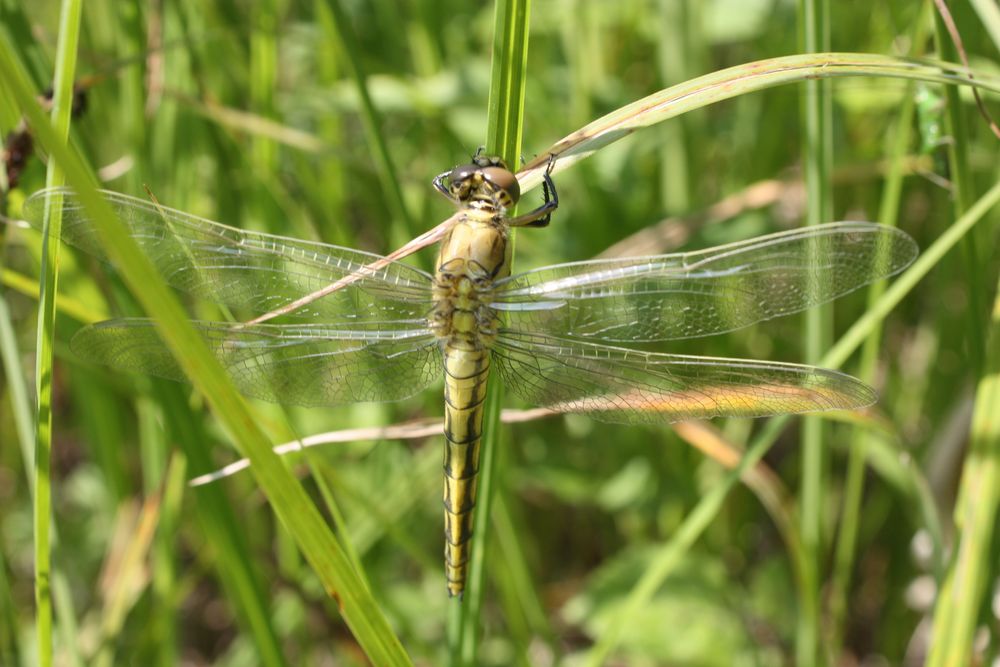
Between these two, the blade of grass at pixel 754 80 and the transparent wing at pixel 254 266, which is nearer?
the blade of grass at pixel 754 80

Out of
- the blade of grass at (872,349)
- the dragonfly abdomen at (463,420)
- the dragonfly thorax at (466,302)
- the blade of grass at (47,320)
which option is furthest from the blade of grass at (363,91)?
the blade of grass at (872,349)

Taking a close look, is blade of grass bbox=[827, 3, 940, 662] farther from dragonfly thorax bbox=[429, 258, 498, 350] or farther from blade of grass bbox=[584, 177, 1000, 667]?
dragonfly thorax bbox=[429, 258, 498, 350]

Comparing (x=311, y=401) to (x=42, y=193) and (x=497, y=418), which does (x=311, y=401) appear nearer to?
(x=497, y=418)

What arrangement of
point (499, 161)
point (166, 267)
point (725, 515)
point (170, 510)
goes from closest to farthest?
point (499, 161) < point (166, 267) < point (170, 510) < point (725, 515)

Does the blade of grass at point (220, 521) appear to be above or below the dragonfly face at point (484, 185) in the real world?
below

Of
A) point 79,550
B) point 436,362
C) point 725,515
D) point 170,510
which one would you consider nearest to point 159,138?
point 170,510

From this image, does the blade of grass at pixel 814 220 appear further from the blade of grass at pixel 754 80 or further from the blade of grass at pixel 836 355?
the blade of grass at pixel 754 80

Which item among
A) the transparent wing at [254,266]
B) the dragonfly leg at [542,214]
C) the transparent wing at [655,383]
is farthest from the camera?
the dragonfly leg at [542,214]

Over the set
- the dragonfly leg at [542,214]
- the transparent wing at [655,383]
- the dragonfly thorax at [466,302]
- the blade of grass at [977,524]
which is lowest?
the blade of grass at [977,524]
